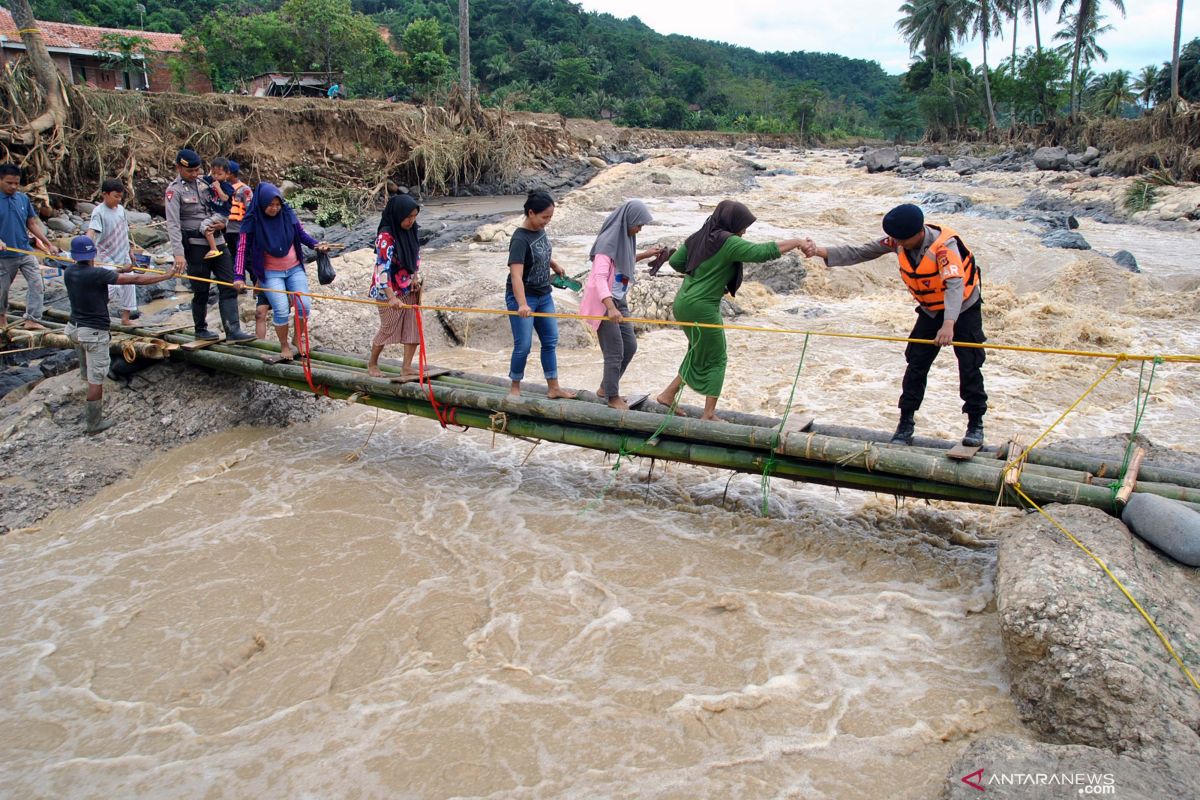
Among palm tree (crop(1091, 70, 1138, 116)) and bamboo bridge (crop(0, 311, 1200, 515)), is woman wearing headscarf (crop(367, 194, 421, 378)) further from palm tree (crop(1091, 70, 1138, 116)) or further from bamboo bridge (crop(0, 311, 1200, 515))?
palm tree (crop(1091, 70, 1138, 116))

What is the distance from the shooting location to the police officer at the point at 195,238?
609 centimetres

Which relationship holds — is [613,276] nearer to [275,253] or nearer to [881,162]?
[275,253]

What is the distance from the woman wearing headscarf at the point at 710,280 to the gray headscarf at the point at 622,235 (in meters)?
0.29

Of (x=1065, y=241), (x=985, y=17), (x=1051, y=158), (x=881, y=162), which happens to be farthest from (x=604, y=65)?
(x=1065, y=241)

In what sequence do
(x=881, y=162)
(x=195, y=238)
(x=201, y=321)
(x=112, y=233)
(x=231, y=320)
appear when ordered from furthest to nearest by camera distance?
1. (x=881, y=162)
2. (x=112, y=233)
3. (x=201, y=321)
4. (x=231, y=320)
5. (x=195, y=238)

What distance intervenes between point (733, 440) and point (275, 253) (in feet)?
12.2

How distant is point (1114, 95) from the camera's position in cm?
3491

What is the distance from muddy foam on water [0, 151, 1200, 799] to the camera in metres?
3.10

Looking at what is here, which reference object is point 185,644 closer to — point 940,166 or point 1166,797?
point 1166,797

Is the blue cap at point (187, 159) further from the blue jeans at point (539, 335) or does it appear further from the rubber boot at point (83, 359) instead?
the blue jeans at point (539, 335)

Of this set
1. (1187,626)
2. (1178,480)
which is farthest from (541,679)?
(1178,480)

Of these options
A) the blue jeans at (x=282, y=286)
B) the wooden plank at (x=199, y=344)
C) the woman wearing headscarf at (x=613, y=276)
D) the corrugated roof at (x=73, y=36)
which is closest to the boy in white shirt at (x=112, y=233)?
the wooden plank at (x=199, y=344)

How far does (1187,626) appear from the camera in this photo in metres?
3.08

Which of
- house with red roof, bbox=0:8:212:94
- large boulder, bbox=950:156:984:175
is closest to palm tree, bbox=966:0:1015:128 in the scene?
large boulder, bbox=950:156:984:175
